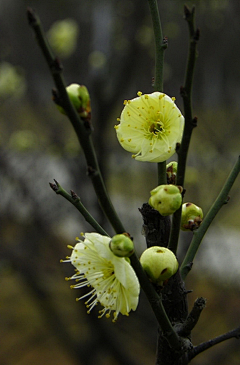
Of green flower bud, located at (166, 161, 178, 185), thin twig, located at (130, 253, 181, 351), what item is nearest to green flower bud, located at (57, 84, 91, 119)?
thin twig, located at (130, 253, 181, 351)

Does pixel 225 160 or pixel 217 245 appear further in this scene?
pixel 217 245

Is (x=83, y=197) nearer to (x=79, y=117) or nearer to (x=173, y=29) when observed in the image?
(x=173, y=29)

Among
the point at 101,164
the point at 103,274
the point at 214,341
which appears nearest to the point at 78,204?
the point at 103,274

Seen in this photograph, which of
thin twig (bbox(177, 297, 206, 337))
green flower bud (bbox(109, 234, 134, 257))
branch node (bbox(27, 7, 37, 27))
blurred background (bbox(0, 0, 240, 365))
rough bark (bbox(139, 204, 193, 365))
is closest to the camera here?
branch node (bbox(27, 7, 37, 27))

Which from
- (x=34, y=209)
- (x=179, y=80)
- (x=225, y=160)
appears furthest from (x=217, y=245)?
(x=34, y=209)

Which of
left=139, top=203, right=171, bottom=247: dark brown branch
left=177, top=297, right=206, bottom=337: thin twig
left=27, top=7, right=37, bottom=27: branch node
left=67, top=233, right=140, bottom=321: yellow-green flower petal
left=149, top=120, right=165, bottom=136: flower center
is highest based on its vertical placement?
left=149, top=120, right=165, bottom=136: flower center

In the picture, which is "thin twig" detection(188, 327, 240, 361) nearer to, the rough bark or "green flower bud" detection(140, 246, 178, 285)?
the rough bark
